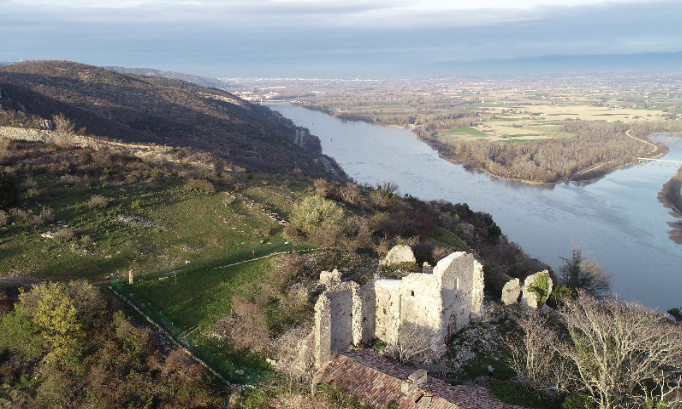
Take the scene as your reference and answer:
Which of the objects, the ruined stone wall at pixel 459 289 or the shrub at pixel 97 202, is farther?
the shrub at pixel 97 202

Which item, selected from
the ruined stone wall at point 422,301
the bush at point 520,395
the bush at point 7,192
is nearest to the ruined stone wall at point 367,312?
the ruined stone wall at point 422,301

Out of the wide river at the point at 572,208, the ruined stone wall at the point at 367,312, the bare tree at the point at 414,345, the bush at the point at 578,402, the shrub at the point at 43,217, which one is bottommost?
the wide river at the point at 572,208

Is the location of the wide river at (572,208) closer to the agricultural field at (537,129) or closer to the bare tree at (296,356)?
the agricultural field at (537,129)

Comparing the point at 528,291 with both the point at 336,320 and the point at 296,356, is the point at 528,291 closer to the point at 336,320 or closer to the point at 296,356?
the point at 336,320

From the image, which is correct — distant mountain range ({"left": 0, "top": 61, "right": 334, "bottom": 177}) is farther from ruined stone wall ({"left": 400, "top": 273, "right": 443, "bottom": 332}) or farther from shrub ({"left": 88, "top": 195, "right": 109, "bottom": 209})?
ruined stone wall ({"left": 400, "top": 273, "right": 443, "bottom": 332})

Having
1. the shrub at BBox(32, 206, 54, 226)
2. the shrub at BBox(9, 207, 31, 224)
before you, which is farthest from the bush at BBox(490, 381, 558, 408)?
the shrub at BBox(9, 207, 31, 224)

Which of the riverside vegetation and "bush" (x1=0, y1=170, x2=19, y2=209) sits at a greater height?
"bush" (x1=0, y1=170, x2=19, y2=209)

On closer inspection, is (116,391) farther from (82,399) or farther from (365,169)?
(365,169)

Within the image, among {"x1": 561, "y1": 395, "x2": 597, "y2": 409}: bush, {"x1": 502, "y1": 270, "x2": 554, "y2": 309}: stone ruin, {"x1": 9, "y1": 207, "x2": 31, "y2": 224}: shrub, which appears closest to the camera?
{"x1": 561, "y1": 395, "x2": 597, "y2": 409}: bush
